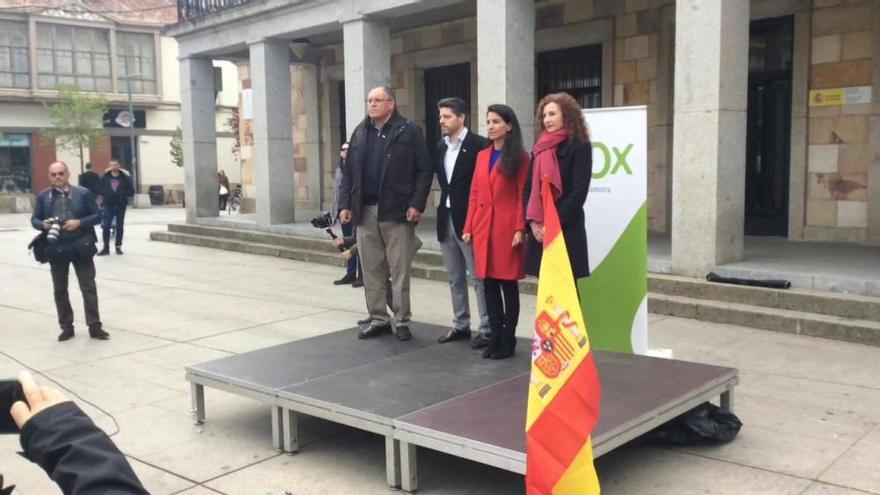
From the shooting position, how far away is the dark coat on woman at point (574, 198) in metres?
5.48

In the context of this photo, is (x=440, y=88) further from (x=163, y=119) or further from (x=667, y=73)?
(x=163, y=119)

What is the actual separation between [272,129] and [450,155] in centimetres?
907

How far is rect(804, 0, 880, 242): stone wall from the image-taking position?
10.2 meters

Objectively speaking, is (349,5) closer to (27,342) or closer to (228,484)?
(27,342)

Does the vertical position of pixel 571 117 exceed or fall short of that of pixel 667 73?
it falls short

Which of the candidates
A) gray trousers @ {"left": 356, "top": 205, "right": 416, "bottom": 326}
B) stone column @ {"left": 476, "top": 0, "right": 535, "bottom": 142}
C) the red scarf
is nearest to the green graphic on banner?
the red scarf

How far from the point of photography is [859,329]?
7.16 m

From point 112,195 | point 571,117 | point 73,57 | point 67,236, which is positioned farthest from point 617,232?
point 73,57

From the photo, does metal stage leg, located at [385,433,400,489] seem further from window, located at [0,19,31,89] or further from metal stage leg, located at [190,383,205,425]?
window, located at [0,19,31,89]

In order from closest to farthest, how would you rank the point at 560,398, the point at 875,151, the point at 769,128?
the point at 560,398 → the point at 875,151 → the point at 769,128

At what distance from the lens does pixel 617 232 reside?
609cm

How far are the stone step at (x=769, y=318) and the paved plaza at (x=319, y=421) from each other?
0.13 meters

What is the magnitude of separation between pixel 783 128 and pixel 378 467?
878cm

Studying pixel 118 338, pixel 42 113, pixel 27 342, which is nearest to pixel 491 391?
pixel 118 338
